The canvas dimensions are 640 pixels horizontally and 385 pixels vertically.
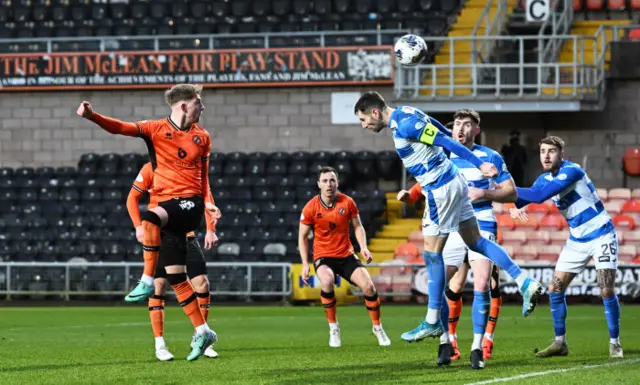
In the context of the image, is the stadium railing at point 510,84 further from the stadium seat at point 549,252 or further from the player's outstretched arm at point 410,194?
the player's outstretched arm at point 410,194

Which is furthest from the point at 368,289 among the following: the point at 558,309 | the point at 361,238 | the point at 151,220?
the point at 151,220

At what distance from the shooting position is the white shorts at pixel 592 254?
12016mm

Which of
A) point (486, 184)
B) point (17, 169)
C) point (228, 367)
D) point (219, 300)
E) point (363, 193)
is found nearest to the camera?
point (228, 367)

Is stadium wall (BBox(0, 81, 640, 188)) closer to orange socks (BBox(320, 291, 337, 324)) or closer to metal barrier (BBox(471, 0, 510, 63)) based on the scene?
metal barrier (BBox(471, 0, 510, 63))

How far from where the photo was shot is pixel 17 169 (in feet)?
99.1

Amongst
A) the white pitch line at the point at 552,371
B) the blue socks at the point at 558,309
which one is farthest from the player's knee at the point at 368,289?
the white pitch line at the point at 552,371

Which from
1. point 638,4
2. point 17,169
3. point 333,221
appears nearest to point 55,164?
point 17,169

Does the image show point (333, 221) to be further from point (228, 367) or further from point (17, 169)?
point (17, 169)

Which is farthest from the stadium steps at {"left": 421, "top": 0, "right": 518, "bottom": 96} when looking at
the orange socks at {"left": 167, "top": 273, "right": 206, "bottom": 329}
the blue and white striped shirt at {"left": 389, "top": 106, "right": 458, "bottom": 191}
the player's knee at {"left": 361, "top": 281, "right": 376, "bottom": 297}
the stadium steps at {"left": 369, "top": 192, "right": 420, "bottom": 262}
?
the blue and white striped shirt at {"left": 389, "top": 106, "right": 458, "bottom": 191}

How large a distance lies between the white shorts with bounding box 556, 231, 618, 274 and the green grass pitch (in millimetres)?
815

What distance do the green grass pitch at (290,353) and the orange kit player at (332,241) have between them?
1.94 ft

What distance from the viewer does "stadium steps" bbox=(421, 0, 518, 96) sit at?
29.2 m

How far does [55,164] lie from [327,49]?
7.19m

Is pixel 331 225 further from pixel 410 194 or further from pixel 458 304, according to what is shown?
pixel 410 194
